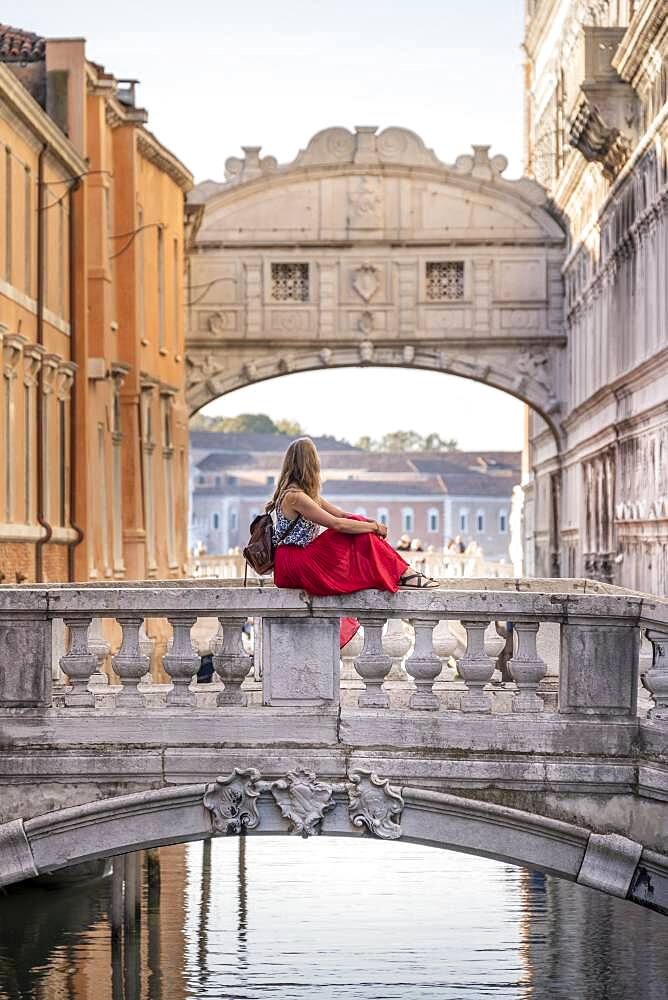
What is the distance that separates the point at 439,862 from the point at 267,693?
10953mm

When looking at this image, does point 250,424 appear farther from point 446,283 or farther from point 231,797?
point 231,797

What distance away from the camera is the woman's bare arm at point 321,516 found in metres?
9.55

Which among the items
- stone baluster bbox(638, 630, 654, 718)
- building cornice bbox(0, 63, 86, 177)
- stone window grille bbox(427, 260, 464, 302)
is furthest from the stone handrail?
stone baluster bbox(638, 630, 654, 718)

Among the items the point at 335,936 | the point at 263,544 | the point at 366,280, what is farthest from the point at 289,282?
the point at 263,544

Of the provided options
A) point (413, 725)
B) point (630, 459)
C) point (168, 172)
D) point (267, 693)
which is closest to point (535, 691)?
point (413, 725)

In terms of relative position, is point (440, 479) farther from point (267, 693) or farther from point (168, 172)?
point (267, 693)

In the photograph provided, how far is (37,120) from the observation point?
2327cm

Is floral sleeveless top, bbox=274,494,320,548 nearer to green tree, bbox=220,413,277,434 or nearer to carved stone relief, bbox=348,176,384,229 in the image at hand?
carved stone relief, bbox=348,176,384,229

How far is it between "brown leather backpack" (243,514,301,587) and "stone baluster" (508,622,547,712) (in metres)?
1.21

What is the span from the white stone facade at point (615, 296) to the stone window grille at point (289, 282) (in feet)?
16.8

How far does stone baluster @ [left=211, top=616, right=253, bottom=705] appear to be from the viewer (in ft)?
31.3

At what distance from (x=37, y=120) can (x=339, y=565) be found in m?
14.8

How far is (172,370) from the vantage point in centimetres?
3488

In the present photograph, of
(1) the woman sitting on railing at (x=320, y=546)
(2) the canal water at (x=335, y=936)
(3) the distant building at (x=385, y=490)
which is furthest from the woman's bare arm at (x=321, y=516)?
(3) the distant building at (x=385, y=490)
